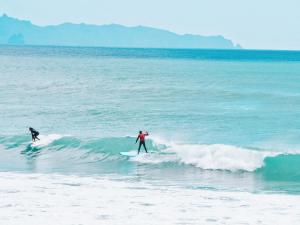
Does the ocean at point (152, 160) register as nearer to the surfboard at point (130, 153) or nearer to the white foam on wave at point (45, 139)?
the white foam on wave at point (45, 139)

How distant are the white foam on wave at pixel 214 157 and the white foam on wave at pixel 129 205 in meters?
6.23

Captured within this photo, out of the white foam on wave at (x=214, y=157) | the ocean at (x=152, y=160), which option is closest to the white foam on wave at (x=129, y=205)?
the ocean at (x=152, y=160)

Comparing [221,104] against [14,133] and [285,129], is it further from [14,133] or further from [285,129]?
[14,133]

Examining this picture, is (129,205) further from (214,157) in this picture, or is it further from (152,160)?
(214,157)

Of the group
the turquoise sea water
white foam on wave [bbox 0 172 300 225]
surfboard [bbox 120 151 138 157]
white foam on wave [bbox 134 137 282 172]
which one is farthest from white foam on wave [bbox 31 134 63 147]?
white foam on wave [bbox 0 172 300 225]

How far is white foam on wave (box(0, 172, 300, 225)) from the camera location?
19027 mm

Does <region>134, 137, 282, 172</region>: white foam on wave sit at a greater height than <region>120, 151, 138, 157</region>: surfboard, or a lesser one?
greater

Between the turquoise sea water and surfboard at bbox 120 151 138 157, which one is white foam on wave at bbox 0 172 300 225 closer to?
the turquoise sea water

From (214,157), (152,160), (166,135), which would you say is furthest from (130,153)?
(166,135)

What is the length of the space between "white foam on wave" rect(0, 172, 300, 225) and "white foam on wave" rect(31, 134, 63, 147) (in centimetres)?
1061

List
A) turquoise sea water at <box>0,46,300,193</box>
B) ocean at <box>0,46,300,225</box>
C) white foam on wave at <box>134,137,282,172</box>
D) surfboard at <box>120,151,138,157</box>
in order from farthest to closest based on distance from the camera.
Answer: surfboard at <box>120,151,138,157</box> → white foam on wave at <box>134,137,282,172</box> → turquoise sea water at <box>0,46,300,193</box> → ocean at <box>0,46,300,225</box>

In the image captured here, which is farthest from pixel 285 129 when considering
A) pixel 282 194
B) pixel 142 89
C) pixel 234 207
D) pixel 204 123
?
pixel 142 89

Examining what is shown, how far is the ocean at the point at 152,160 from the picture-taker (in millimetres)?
20266

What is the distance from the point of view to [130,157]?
108 feet
